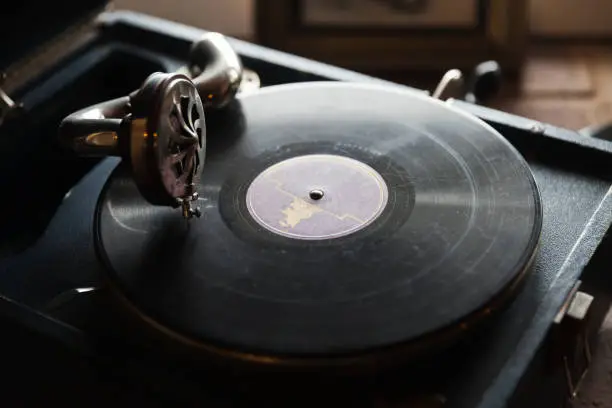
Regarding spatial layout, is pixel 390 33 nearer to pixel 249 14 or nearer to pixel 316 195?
pixel 249 14

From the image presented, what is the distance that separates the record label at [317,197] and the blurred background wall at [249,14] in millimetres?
851

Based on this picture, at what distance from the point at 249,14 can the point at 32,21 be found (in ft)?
2.34

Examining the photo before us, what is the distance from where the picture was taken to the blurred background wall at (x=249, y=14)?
1.88m

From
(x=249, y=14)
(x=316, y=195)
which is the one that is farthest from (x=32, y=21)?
(x=249, y=14)

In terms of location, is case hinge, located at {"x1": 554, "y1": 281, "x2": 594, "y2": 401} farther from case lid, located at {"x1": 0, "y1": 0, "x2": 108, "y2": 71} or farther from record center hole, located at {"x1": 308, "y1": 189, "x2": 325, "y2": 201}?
Answer: case lid, located at {"x1": 0, "y1": 0, "x2": 108, "y2": 71}

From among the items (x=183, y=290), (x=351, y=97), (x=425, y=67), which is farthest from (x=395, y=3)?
(x=183, y=290)

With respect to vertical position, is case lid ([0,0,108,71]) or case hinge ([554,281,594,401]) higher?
case lid ([0,0,108,71])

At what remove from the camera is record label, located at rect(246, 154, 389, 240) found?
97cm

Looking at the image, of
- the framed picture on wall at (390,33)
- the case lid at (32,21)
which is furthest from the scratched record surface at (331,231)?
the framed picture on wall at (390,33)

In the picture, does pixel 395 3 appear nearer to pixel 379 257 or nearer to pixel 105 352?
pixel 379 257

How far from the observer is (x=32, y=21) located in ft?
4.17

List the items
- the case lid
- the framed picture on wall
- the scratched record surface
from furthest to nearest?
the framed picture on wall → the case lid → the scratched record surface

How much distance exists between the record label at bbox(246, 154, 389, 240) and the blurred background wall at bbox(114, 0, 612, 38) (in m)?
0.85

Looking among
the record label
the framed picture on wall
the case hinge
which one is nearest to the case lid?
the record label
